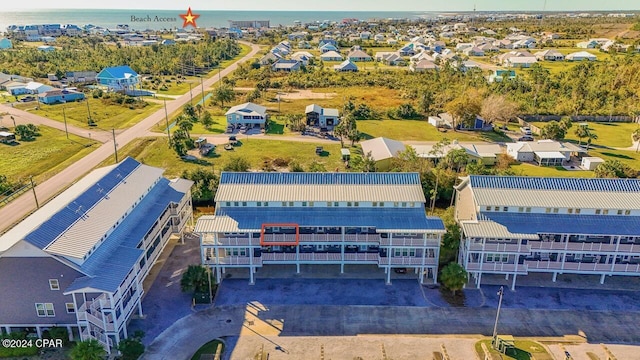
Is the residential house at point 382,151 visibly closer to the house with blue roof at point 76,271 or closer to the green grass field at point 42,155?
the house with blue roof at point 76,271

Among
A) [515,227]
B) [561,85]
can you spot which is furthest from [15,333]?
[561,85]

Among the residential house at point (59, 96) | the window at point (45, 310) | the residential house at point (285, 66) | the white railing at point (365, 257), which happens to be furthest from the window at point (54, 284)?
the residential house at point (285, 66)

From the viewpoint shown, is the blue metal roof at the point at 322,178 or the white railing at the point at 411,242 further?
the blue metal roof at the point at 322,178

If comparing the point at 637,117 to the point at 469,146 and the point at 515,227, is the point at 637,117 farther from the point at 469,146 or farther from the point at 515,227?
the point at 515,227

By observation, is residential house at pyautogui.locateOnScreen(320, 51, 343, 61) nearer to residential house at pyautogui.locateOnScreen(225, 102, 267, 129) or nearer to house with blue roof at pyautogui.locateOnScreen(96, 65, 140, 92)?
house with blue roof at pyautogui.locateOnScreen(96, 65, 140, 92)

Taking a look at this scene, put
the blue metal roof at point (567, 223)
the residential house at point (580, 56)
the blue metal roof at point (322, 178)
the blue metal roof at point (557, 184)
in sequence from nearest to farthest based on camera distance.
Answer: the blue metal roof at point (567, 223) < the blue metal roof at point (557, 184) < the blue metal roof at point (322, 178) < the residential house at point (580, 56)

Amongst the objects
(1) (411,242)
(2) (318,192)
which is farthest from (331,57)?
(1) (411,242)

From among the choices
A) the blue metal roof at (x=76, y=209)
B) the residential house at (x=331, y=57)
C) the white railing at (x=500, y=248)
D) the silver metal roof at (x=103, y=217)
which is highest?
the residential house at (x=331, y=57)
